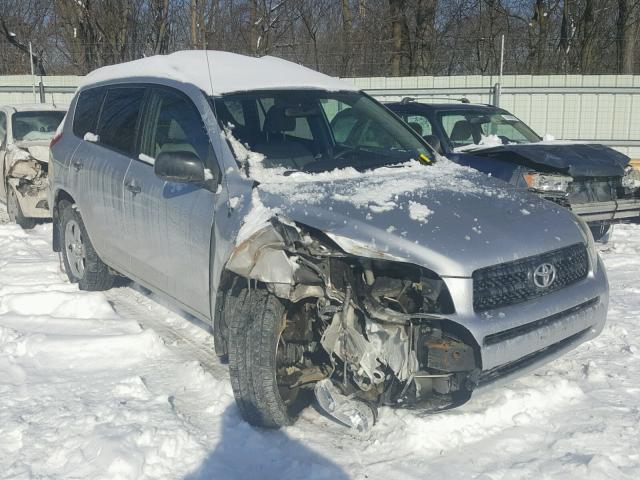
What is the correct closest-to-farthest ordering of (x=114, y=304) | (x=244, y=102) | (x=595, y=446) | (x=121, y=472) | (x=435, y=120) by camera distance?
(x=121, y=472)
(x=595, y=446)
(x=244, y=102)
(x=114, y=304)
(x=435, y=120)

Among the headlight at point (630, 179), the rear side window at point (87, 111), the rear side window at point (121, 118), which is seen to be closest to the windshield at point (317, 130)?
the rear side window at point (121, 118)

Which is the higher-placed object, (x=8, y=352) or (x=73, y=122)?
(x=73, y=122)

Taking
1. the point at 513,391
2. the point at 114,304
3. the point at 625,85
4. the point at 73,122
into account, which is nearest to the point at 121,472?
the point at 513,391

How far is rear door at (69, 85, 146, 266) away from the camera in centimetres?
500

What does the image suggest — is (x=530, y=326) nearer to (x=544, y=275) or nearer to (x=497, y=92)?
(x=544, y=275)

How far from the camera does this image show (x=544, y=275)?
11.5 feet

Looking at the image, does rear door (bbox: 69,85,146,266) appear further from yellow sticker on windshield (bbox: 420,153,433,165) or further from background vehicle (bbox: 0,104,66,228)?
background vehicle (bbox: 0,104,66,228)

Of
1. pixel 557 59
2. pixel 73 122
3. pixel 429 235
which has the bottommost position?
pixel 429 235

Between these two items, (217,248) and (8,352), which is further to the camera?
(8,352)

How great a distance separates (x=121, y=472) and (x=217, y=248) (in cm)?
123

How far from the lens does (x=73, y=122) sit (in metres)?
6.05

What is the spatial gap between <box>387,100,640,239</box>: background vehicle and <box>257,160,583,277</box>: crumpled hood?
9.66 feet

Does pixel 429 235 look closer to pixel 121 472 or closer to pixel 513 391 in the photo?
pixel 513 391

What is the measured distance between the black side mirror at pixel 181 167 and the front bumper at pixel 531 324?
1.60 meters
